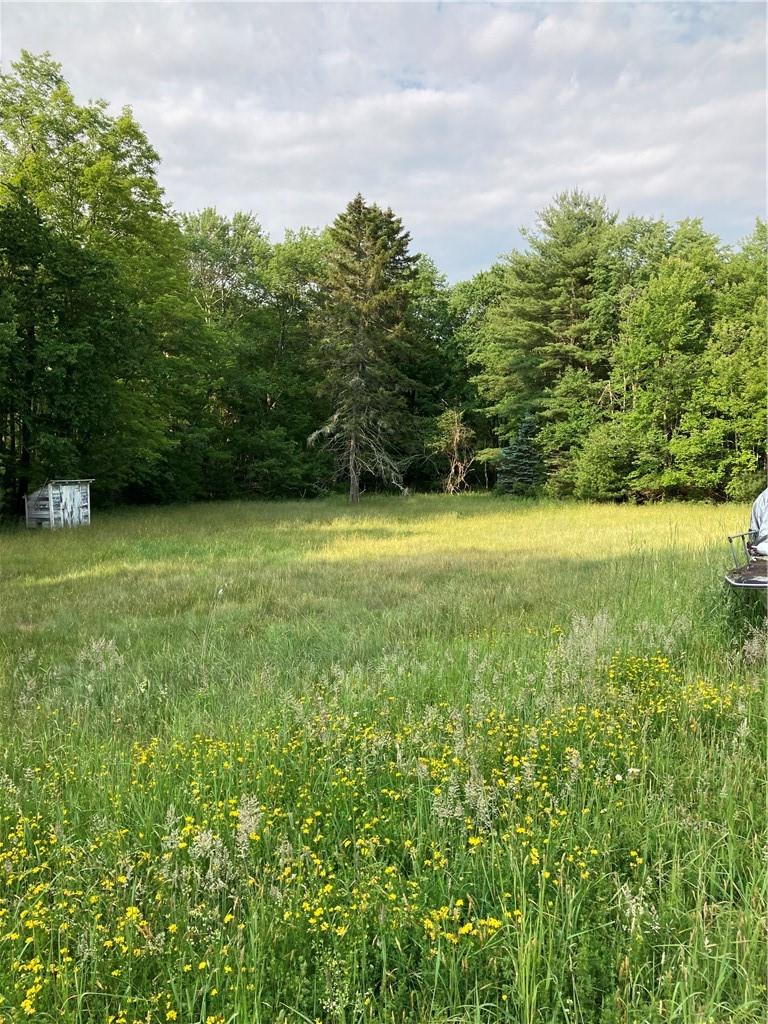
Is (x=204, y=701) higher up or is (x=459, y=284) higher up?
(x=459, y=284)

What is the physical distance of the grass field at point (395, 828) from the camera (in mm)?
1628

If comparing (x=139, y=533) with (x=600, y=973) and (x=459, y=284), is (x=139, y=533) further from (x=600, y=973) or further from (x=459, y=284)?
(x=459, y=284)

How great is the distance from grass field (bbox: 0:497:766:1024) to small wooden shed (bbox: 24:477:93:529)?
11.4 meters

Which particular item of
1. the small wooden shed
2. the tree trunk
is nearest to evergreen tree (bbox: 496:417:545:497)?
the tree trunk

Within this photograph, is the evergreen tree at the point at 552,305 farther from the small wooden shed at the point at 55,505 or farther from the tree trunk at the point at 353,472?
the small wooden shed at the point at 55,505

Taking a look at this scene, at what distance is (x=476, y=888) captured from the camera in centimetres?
196

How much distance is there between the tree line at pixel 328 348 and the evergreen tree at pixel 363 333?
0.10 metres

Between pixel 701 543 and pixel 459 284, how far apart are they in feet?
110

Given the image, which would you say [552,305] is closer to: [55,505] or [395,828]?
[55,505]

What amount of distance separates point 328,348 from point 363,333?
179 centimetres

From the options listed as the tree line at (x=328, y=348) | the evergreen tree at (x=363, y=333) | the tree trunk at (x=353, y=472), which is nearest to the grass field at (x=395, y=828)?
the tree line at (x=328, y=348)

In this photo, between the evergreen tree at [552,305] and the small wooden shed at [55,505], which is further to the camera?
the evergreen tree at [552,305]

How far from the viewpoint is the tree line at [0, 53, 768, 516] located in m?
16.8

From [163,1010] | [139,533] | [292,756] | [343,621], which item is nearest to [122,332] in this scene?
[139,533]
